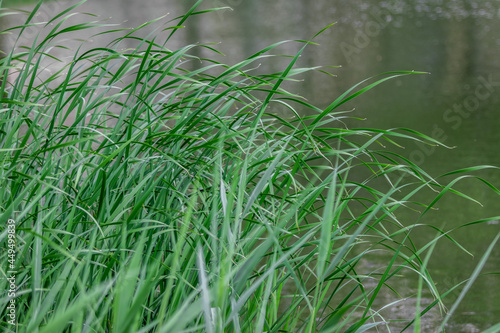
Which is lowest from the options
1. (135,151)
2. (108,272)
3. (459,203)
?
(459,203)

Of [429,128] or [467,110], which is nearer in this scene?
[429,128]

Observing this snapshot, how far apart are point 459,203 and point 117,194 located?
89.6 inches

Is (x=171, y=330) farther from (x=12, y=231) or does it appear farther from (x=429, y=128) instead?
(x=429, y=128)

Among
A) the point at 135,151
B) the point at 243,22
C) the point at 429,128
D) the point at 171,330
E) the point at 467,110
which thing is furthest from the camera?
the point at 243,22

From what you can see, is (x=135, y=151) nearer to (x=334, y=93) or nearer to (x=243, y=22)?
(x=334, y=93)

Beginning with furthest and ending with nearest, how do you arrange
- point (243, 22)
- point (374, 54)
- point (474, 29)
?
point (243, 22) < point (474, 29) < point (374, 54)

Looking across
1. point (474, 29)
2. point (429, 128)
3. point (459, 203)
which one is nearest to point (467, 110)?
point (429, 128)

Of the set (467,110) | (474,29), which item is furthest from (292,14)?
(467,110)

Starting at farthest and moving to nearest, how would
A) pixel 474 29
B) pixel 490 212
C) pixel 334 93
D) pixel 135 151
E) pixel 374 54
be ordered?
pixel 474 29
pixel 374 54
pixel 334 93
pixel 490 212
pixel 135 151

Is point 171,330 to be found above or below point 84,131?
below

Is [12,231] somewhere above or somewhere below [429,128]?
above

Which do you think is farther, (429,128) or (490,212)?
(429,128)

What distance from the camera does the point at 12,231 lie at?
1184 millimetres

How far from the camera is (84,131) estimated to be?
1612 mm
